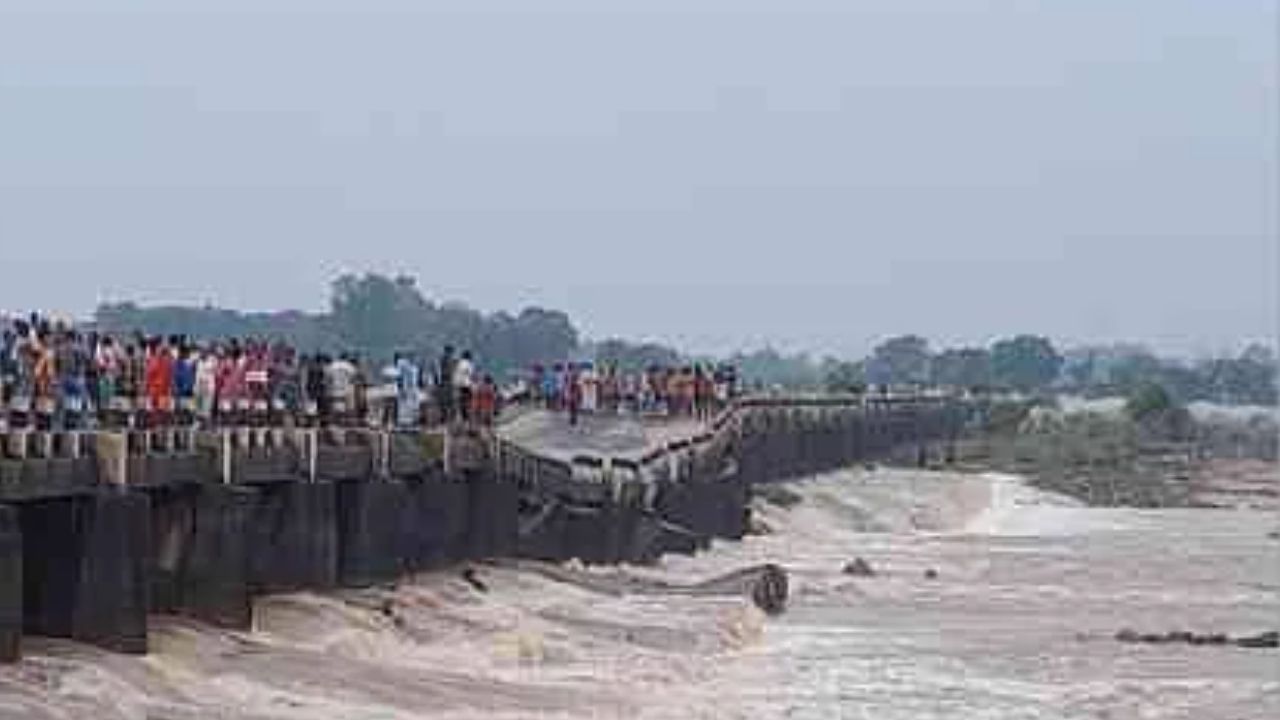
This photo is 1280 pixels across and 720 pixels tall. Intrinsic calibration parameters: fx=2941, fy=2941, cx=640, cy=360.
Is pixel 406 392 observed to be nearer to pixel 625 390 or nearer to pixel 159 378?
pixel 159 378

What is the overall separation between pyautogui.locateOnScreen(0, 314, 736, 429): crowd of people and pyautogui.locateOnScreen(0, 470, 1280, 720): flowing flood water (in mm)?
2057

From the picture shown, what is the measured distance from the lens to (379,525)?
35344mm

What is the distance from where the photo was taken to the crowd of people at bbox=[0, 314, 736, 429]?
84.8 ft

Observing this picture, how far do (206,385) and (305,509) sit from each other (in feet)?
9.01

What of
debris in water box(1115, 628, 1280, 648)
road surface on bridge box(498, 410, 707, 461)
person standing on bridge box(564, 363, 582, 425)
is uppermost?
person standing on bridge box(564, 363, 582, 425)

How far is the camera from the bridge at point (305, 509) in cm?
2544

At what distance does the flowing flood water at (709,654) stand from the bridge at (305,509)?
514 millimetres

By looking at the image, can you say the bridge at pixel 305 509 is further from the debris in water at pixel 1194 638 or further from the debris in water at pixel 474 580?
the debris in water at pixel 1194 638

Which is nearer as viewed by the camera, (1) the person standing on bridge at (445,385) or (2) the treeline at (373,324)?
(1) the person standing on bridge at (445,385)

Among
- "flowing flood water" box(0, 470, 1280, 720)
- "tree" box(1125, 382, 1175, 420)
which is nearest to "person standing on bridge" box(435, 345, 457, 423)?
"flowing flood water" box(0, 470, 1280, 720)

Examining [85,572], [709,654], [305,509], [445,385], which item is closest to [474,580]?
[445,385]

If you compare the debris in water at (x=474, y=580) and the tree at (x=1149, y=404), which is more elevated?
the tree at (x=1149, y=404)

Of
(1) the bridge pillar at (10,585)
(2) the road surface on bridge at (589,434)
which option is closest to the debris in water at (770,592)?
(2) the road surface on bridge at (589,434)

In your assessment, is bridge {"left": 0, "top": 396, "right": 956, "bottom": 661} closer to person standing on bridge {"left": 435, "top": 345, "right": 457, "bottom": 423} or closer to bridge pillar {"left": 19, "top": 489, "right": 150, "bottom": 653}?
bridge pillar {"left": 19, "top": 489, "right": 150, "bottom": 653}
